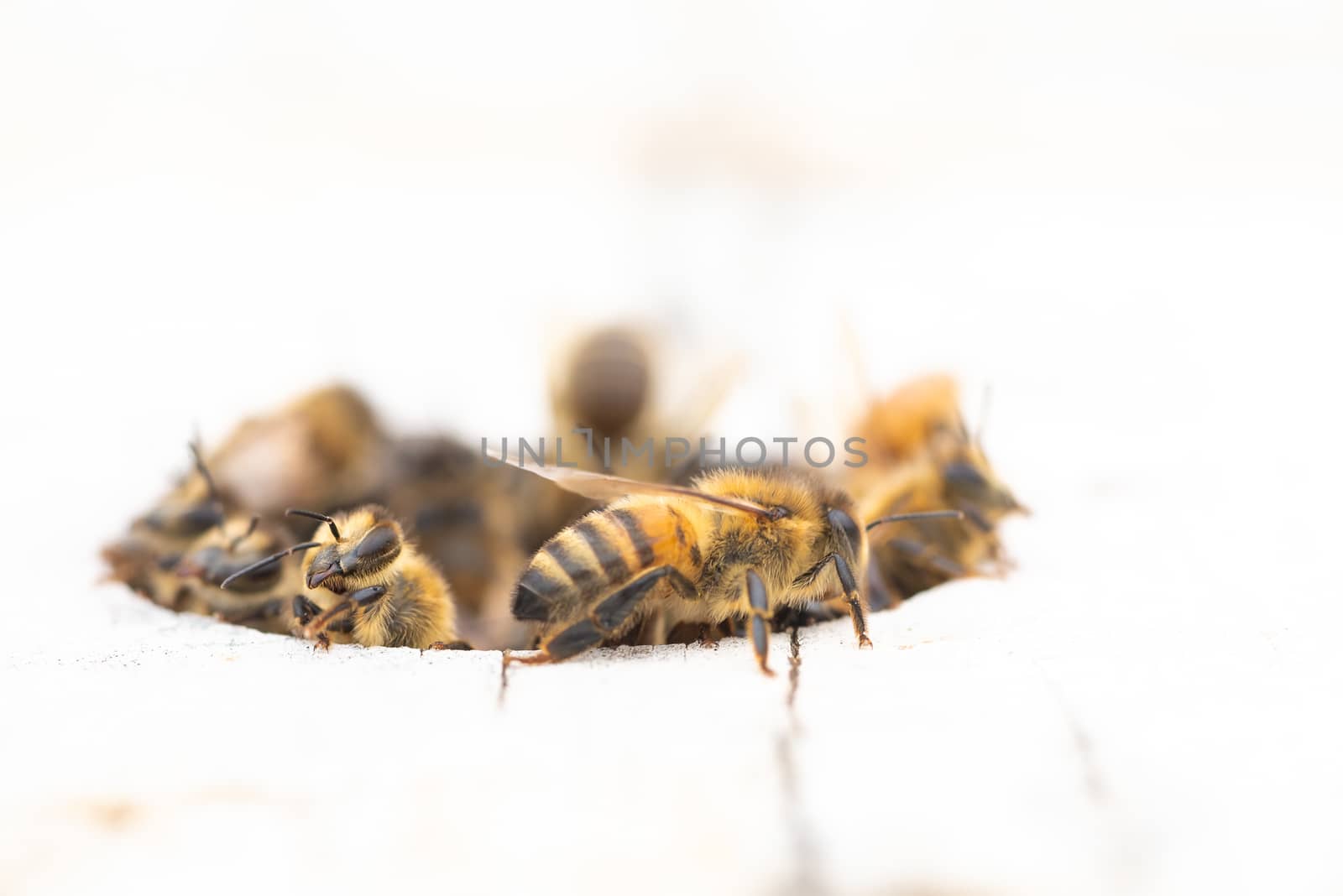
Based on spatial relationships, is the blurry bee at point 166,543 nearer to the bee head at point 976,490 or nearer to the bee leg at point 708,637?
the bee leg at point 708,637

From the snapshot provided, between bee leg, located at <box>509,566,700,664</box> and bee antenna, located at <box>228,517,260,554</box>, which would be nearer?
bee leg, located at <box>509,566,700,664</box>

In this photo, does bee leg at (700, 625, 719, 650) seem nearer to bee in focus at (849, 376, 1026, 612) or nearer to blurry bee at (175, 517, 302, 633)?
Result: bee in focus at (849, 376, 1026, 612)

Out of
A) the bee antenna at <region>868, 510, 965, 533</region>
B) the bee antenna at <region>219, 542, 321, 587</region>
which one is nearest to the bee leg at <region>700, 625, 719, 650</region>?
the bee antenna at <region>868, 510, 965, 533</region>

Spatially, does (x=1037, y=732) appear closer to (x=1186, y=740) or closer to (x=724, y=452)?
(x=1186, y=740)

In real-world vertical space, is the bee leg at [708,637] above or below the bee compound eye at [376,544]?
below

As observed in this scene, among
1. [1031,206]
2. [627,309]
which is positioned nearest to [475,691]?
[627,309]

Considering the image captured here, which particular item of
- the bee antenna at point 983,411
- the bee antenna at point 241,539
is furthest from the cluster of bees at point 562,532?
the bee antenna at point 983,411
